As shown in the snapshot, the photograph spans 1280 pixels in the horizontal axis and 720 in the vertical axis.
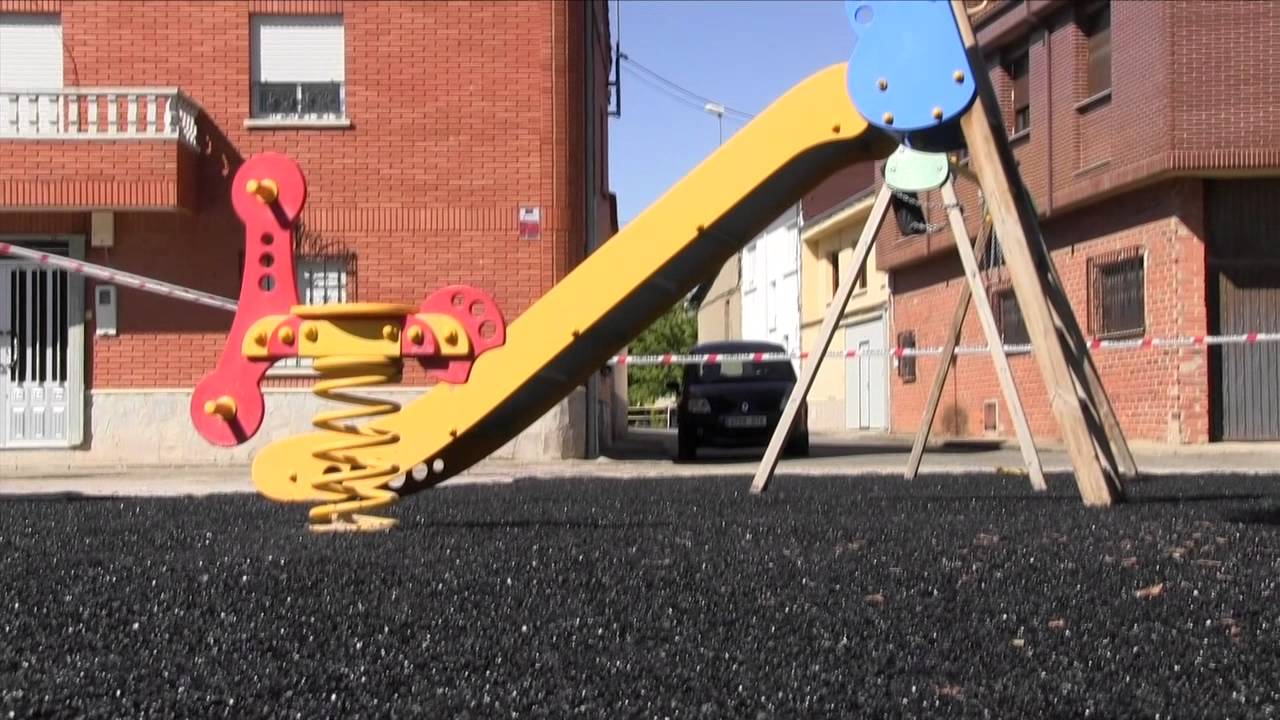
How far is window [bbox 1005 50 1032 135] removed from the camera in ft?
77.8

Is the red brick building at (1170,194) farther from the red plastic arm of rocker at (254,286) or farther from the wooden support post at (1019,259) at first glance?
the red plastic arm of rocker at (254,286)

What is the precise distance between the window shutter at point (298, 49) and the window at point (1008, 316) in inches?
493

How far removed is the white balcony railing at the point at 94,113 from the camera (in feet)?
52.2

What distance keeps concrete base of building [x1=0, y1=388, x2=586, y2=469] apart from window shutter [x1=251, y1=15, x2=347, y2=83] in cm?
393

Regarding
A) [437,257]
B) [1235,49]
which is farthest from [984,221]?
[1235,49]

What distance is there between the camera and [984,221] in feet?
32.0

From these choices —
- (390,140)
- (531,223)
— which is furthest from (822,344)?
(390,140)

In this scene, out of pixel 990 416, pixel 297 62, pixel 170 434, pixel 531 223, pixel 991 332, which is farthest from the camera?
pixel 990 416

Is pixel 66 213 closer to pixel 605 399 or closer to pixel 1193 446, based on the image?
pixel 605 399

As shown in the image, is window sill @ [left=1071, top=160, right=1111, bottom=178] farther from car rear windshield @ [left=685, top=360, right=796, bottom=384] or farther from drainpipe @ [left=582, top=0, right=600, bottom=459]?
drainpipe @ [left=582, top=0, right=600, bottom=459]

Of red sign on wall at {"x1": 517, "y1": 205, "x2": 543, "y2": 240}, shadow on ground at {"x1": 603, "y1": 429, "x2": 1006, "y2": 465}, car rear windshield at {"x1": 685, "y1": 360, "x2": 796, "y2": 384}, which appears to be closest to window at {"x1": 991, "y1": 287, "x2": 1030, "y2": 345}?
shadow on ground at {"x1": 603, "y1": 429, "x2": 1006, "y2": 465}

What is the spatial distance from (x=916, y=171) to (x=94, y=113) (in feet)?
35.9

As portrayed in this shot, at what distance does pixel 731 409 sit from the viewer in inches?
733

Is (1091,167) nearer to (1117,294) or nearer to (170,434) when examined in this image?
(1117,294)
